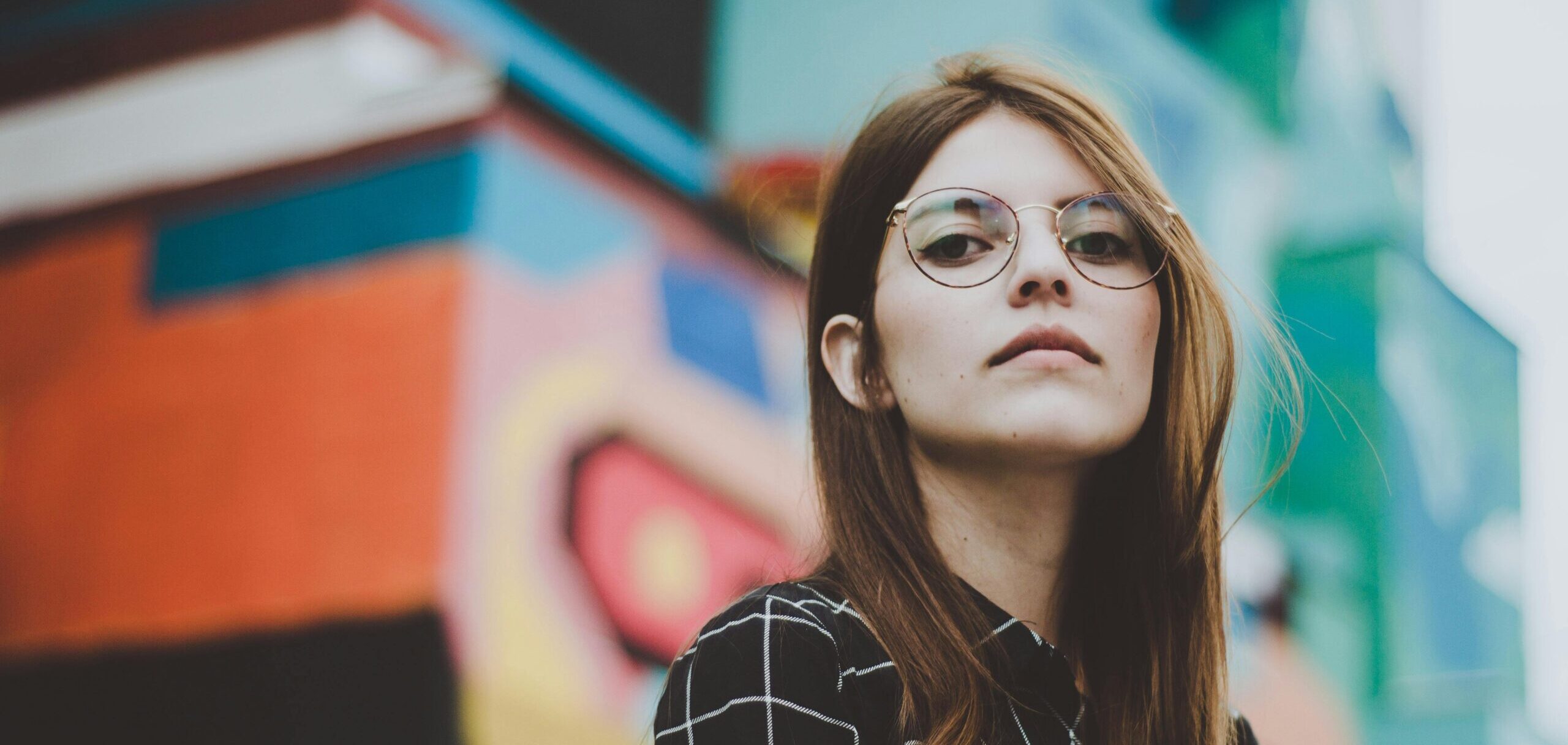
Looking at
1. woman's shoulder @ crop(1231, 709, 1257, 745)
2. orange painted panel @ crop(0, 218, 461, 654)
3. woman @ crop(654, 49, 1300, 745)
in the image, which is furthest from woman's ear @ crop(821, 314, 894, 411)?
orange painted panel @ crop(0, 218, 461, 654)

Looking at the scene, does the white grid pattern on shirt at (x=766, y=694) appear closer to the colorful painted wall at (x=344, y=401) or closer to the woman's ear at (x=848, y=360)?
the woman's ear at (x=848, y=360)

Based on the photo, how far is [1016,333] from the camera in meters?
1.25

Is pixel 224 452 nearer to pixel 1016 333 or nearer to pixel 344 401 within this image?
pixel 344 401

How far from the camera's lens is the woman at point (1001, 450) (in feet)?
3.73

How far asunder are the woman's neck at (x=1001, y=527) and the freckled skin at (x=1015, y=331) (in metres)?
0.04

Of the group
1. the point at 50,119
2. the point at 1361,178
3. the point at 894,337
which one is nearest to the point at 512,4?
the point at 50,119

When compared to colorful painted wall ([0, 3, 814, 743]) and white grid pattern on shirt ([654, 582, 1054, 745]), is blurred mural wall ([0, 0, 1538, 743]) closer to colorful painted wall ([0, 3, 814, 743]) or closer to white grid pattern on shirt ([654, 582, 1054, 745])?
colorful painted wall ([0, 3, 814, 743])

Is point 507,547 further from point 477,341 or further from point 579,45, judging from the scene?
point 579,45

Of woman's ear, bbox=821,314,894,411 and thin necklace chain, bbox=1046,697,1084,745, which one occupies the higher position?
woman's ear, bbox=821,314,894,411

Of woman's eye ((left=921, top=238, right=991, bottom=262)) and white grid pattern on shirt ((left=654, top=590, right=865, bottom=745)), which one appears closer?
white grid pattern on shirt ((left=654, top=590, right=865, bottom=745))

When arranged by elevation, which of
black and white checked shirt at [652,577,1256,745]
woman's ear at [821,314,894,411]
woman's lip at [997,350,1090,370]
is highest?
woman's lip at [997,350,1090,370]

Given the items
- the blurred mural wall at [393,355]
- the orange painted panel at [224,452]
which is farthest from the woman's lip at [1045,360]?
the orange painted panel at [224,452]

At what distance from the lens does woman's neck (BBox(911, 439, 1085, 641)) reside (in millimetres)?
1332

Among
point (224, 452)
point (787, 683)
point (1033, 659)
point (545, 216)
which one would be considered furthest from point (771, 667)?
point (224, 452)
